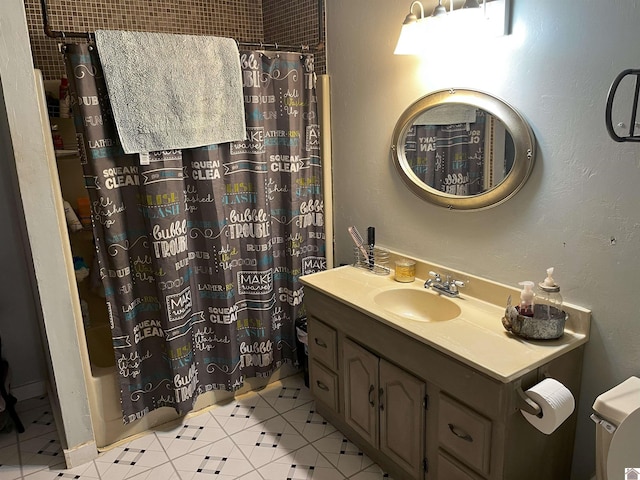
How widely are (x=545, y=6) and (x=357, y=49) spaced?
955 millimetres

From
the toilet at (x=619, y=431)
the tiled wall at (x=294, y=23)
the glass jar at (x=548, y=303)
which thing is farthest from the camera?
the tiled wall at (x=294, y=23)

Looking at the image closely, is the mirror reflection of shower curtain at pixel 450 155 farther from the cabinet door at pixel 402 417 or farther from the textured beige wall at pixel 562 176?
the cabinet door at pixel 402 417

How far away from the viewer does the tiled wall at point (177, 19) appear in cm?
242

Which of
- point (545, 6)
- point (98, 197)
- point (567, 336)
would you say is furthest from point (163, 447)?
point (545, 6)

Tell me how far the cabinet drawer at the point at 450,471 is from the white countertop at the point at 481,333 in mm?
413

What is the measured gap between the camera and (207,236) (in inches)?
89.3

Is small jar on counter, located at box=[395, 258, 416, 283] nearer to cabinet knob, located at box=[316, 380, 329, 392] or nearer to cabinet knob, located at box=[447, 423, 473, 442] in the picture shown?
cabinet knob, located at box=[316, 380, 329, 392]

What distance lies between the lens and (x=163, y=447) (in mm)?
2246

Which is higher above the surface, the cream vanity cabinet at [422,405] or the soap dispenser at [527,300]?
the soap dispenser at [527,300]

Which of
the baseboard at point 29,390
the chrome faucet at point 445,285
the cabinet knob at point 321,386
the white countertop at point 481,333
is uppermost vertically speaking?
the chrome faucet at point 445,285

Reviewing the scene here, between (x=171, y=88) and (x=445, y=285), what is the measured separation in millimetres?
1426

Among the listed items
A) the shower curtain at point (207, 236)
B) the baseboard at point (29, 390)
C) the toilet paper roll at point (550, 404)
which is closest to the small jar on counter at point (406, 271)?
the shower curtain at point (207, 236)

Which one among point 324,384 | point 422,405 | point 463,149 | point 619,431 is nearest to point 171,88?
point 463,149

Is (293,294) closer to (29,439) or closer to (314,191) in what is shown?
(314,191)
